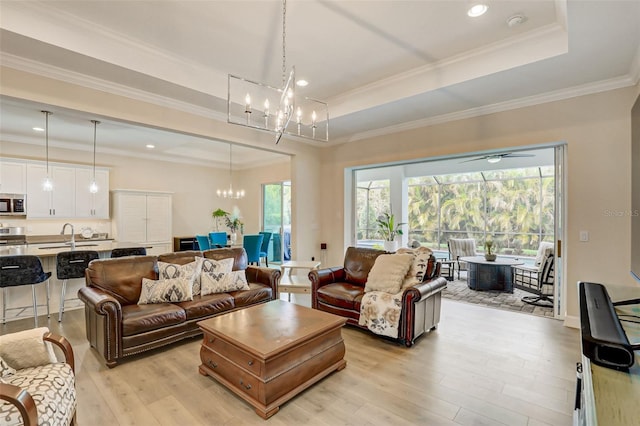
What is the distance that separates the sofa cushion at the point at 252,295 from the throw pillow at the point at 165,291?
570 millimetres

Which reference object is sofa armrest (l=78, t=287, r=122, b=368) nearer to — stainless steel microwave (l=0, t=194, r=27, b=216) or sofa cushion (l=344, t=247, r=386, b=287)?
sofa cushion (l=344, t=247, r=386, b=287)

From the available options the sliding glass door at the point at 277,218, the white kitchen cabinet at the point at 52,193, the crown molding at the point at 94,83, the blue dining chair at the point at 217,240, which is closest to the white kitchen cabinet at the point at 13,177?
the white kitchen cabinet at the point at 52,193

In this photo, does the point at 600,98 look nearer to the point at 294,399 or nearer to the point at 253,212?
the point at 294,399

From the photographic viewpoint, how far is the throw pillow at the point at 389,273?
3533 mm

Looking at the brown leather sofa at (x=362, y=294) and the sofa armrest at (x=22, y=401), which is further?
the brown leather sofa at (x=362, y=294)

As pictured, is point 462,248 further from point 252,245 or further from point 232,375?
point 232,375

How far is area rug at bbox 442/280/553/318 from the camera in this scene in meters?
4.51

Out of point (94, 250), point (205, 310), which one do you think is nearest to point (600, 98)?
point (205, 310)

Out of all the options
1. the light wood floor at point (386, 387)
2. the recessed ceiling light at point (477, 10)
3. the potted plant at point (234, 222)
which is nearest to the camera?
the light wood floor at point (386, 387)

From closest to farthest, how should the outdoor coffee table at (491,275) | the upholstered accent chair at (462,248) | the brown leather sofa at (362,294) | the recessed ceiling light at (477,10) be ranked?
the recessed ceiling light at (477,10) → the brown leather sofa at (362,294) → the outdoor coffee table at (491,275) → the upholstered accent chair at (462,248)

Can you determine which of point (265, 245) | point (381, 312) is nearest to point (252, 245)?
point (265, 245)

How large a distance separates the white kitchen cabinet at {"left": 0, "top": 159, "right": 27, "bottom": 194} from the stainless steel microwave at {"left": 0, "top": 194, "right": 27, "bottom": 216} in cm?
9

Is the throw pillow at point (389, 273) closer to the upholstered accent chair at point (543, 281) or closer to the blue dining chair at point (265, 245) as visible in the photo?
the upholstered accent chair at point (543, 281)

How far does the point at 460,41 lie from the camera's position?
3137mm
